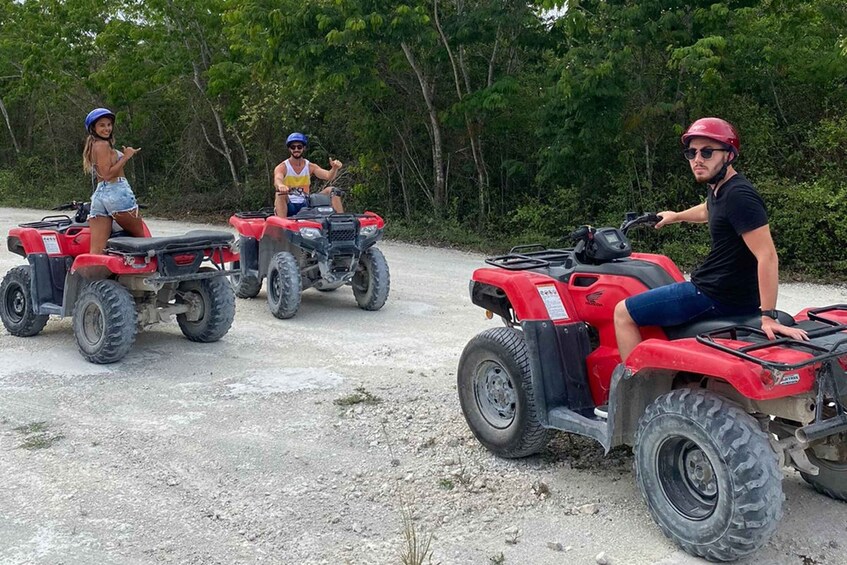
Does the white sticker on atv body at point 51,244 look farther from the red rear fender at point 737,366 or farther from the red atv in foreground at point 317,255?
the red rear fender at point 737,366

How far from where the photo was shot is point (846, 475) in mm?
4070

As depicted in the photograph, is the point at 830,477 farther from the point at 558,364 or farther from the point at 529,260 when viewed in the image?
the point at 529,260

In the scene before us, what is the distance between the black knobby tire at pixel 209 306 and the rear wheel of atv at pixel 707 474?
191 inches

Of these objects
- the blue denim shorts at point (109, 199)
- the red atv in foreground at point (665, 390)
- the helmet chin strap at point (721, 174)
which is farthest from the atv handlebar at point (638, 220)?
the blue denim shorts at point (109, 199)

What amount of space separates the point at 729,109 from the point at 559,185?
10.1 ft

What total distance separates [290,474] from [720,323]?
2.43 metres

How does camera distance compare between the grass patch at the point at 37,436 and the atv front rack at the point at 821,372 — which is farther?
the grass patch at the point at 37,436

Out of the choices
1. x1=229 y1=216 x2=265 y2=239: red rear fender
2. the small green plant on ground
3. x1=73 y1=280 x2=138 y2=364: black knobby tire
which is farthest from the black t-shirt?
x1=229 y1=216 x2=265 y2=239: red rear fender

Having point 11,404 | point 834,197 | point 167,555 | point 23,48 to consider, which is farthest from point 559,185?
point 23,48

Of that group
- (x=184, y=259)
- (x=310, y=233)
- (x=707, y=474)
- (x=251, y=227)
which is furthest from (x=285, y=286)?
(x=707, y=474)

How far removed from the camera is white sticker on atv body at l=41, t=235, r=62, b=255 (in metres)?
7.74

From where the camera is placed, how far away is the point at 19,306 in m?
8.20

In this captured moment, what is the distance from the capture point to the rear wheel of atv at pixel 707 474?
3393 millimetres

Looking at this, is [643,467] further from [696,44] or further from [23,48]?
[23,48]
